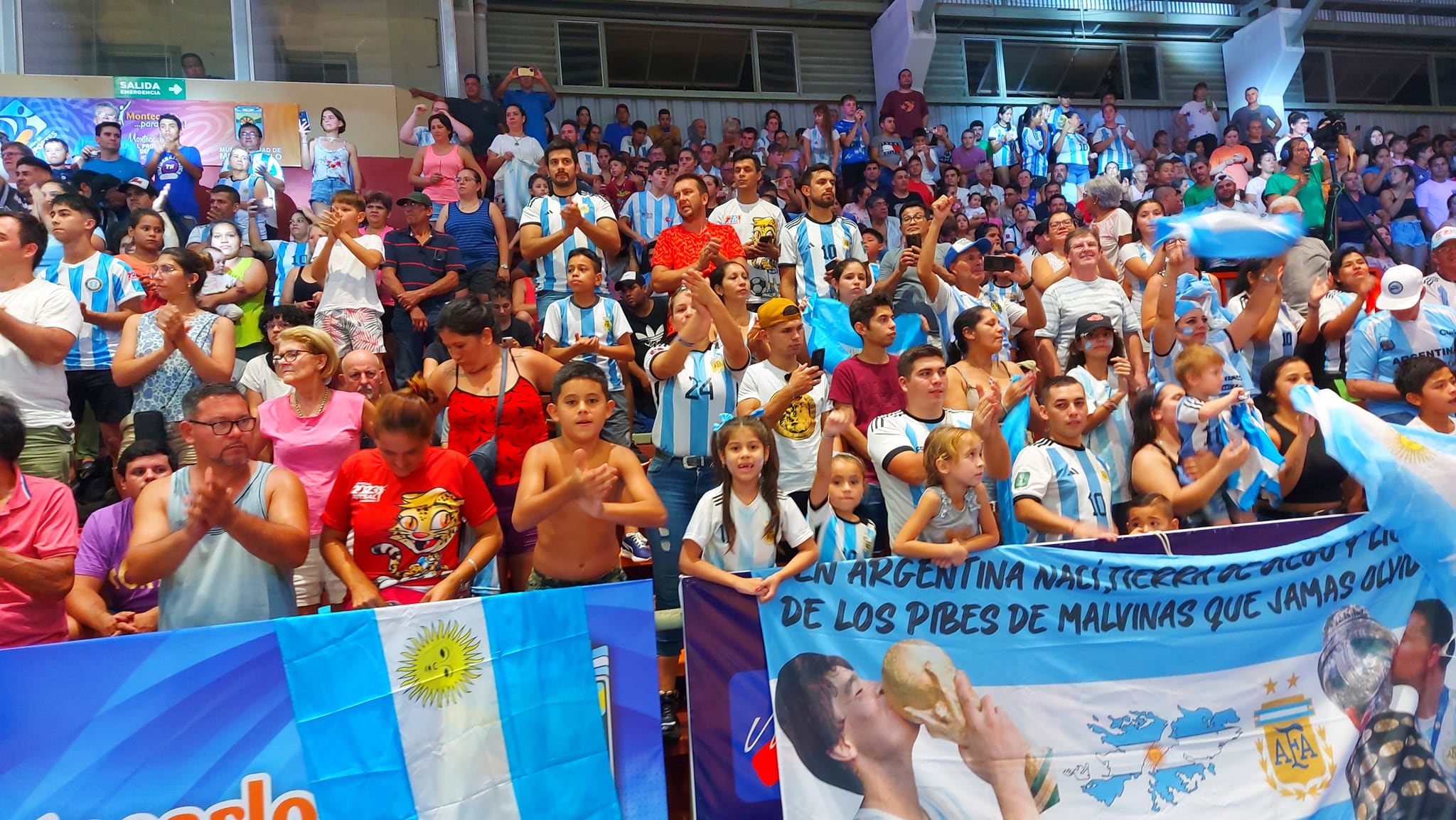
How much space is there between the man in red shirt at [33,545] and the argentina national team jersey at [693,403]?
2.54 meters

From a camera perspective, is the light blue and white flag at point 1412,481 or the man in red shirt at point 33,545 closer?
the man in red shirt at point 33,545

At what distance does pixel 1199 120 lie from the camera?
16234 mm

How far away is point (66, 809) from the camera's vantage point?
10.4ft

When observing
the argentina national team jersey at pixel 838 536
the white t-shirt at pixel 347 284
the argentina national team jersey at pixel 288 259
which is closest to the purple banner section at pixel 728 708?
the argentina national team jersey at pixel 838 536

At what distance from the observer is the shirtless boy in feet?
13.4

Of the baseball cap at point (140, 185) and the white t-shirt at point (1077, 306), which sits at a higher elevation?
the baseball cap at point (140, 185)

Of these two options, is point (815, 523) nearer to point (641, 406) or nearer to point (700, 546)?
point (700, 546)

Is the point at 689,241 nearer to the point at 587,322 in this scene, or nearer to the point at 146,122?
the point at 587,322

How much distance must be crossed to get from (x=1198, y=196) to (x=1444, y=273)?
14.0 feet

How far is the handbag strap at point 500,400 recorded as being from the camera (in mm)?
4926

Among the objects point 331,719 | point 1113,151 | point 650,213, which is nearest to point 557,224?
point 650,213

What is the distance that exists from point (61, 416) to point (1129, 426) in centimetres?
537

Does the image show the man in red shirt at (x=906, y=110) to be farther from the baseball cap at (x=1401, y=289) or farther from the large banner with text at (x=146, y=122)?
the baseball cap at (x=1401, y=289)

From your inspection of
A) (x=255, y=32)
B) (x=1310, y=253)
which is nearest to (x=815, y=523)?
(x=1310, y=253)
